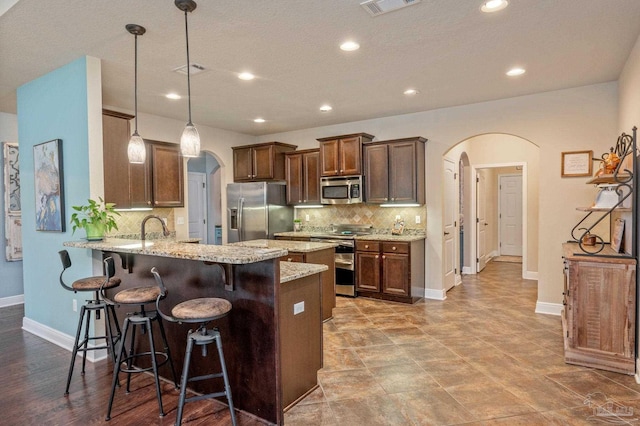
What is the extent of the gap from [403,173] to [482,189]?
143 inches

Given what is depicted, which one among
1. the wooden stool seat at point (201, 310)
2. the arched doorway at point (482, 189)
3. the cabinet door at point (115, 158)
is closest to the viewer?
the wooden stool seat at point (201, 310)

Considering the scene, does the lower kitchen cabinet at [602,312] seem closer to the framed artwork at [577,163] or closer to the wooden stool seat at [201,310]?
the framed artwork at [577,163]

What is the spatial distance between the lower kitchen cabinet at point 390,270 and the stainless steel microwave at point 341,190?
0.76 metres

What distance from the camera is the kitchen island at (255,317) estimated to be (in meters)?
2.31

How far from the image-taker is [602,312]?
10.0 feet

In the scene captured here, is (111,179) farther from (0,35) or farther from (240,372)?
(240,372)

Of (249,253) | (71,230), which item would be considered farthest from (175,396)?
(71,230)

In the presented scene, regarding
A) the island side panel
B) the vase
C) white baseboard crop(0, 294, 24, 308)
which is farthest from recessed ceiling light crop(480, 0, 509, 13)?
white baseboard crop(0, 294, 24, 308)

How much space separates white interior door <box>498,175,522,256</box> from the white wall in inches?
183

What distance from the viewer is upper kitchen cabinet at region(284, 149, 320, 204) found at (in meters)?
6.27

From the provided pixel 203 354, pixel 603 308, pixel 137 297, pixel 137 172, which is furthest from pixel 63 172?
pixel 603 308

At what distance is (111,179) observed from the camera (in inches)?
170

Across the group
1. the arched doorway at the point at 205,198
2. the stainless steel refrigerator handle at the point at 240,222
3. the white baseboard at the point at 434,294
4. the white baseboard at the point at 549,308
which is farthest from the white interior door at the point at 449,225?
the arched doorway at the point at 205,198

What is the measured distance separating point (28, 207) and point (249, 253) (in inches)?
137
